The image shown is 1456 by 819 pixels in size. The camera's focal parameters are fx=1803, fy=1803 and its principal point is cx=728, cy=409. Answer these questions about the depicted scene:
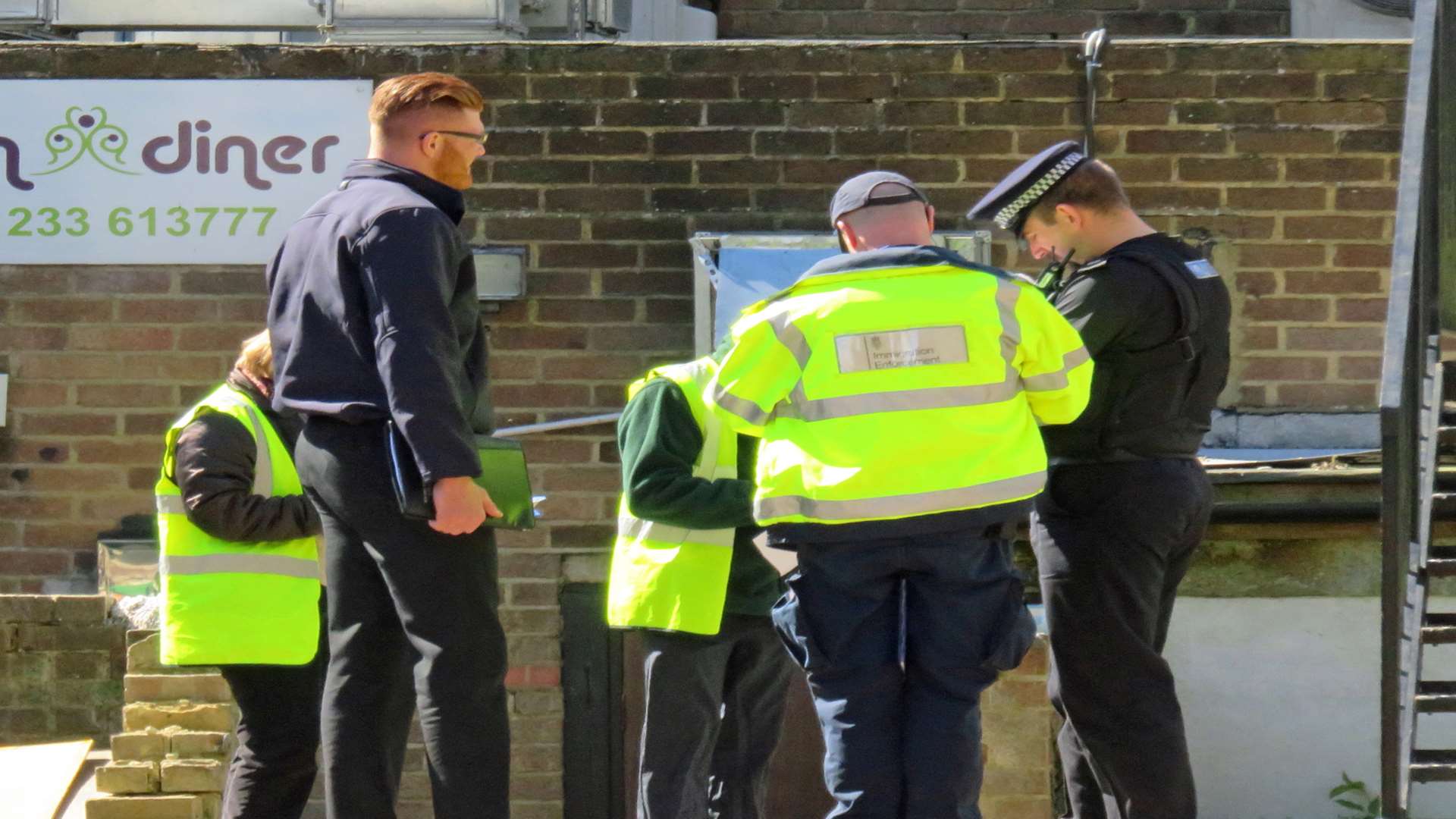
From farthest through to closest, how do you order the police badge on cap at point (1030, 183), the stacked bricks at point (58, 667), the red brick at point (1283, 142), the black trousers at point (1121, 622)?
the red brick at point (1283, 142)
the stacked bricks at point (58, 667)
the police badge on cap at point (1030, 183)
the black trousers at point (1121, 622)

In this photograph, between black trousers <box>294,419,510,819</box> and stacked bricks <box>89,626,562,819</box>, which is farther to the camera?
stacked bricks <box>89,626,562,819</box>

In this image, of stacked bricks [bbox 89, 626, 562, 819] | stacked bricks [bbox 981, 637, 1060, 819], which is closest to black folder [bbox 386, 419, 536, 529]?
stacked bricks [bbox 89, 626, 562, 819]

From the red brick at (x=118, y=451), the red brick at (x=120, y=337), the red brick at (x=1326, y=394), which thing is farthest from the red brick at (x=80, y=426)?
the red brick at (x=1326, y=394)

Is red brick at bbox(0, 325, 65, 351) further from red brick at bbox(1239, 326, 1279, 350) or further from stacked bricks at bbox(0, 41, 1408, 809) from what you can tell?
red brick at bbox(1239, 326, 1279, 350)

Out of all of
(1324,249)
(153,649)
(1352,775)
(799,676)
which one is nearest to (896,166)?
(1324,249)

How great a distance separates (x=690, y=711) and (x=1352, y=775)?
2.82m

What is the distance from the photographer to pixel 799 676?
214 inches

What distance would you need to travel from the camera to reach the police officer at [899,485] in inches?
145

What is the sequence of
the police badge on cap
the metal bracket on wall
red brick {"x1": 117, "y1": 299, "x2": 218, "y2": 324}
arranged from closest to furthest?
1. the police badge on cap
2. the metal bracket on wall
3. red brick {"x1": 117, "y1": 299, "x2": 218, "y2": 324}

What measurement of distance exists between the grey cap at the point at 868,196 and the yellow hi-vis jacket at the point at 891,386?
159mm

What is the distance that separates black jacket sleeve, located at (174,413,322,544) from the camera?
14.5 feet

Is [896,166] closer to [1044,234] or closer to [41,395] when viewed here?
[1044,234]

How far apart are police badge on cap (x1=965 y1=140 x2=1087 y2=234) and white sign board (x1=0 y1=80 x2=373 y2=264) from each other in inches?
113

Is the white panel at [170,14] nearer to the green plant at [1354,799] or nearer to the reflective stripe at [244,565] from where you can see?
the reflective stripe at [244,565]
